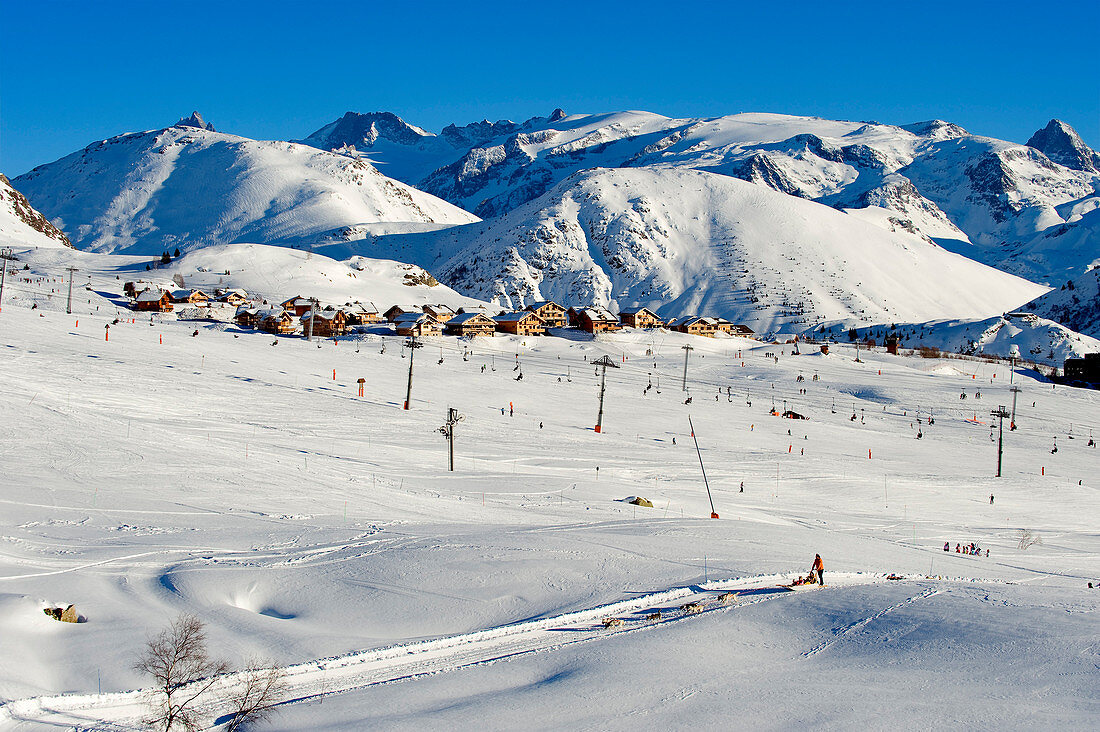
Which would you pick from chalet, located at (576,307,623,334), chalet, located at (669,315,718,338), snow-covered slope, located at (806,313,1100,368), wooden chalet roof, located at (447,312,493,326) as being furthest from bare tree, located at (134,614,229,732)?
snow-covered slope, located at (806,313,1100,368)

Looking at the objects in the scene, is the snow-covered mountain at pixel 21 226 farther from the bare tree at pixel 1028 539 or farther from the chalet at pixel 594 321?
the bare tree at pixel 1028 539

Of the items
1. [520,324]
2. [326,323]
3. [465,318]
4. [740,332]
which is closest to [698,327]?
[740,332]

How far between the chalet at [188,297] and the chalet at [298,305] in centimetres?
1091

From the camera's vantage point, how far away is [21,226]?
172 metres

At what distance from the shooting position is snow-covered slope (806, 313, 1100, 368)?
134 meters

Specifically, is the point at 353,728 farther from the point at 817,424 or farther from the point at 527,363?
the point at 527,363

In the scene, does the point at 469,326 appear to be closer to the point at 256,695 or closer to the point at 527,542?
the point at 527,542

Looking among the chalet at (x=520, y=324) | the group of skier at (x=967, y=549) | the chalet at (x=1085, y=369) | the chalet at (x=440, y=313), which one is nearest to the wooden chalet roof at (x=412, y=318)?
the chalet at (x=440, y=313)

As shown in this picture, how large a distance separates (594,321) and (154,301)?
6179 centimetres

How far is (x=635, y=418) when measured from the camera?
55344 mm

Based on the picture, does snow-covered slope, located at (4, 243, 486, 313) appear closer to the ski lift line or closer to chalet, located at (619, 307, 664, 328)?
chalet, located at (619, 307, 664, 328)

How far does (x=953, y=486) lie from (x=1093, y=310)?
16171 centimetres

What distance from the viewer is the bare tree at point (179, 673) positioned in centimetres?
1155

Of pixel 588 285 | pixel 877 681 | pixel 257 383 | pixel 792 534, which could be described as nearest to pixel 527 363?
pixel 257 383
